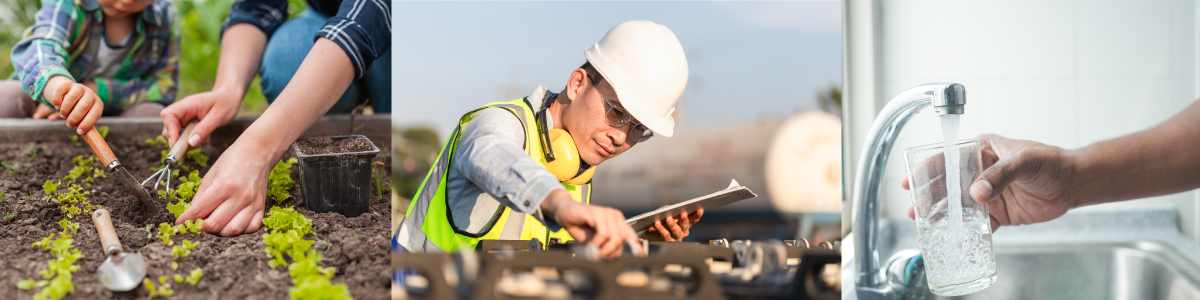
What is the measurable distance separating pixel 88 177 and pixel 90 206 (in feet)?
0.84

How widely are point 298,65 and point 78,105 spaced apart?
402 mm

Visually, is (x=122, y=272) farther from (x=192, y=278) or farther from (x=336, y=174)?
(x=336, y=174)

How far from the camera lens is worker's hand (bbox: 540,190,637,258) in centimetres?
64

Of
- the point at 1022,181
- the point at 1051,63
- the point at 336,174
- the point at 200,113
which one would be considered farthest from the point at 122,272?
the point at 1051,63

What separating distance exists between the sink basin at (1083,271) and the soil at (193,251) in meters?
1.41

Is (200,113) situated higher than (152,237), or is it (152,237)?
(200,113)

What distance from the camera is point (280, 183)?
1137mm

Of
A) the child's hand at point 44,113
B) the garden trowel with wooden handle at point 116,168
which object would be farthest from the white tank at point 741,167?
the child's hand at point 44,113

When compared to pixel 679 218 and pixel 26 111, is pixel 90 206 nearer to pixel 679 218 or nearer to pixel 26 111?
pixel 26 111

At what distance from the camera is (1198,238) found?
1354mm

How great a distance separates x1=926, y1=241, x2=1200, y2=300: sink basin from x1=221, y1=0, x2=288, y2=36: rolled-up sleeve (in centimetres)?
190

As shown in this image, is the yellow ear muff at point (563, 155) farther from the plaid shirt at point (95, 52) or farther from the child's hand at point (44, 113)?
the child's hand at point (44, 113)

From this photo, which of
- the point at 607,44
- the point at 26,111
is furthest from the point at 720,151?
the point at 26,111

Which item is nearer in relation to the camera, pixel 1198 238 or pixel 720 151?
pixel 720 151
